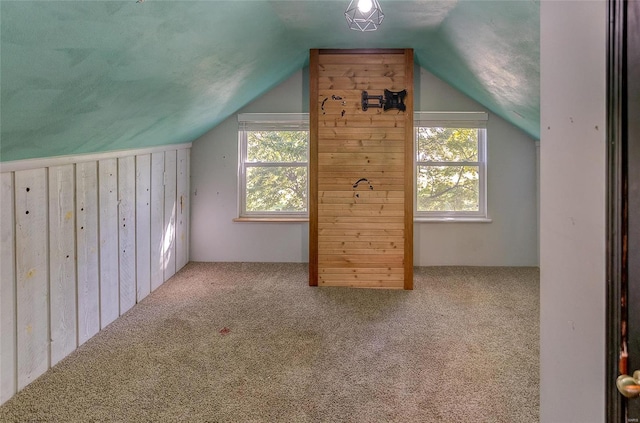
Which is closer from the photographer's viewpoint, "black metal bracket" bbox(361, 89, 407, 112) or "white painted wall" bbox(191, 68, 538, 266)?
"black metal bracket" bbox(361, 89, 407, 112)

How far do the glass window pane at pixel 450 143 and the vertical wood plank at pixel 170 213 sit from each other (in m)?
2.60

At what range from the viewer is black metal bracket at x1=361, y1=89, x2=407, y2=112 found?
404 cm

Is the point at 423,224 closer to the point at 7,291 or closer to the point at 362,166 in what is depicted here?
the point at 362,166

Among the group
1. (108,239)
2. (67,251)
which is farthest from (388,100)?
(67,251)

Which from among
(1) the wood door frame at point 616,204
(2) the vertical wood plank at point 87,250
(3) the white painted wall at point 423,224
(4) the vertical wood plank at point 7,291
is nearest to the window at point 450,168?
(3) the white painted wall at point 423,224

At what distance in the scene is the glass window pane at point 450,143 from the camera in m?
4.92

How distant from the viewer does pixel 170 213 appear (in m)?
4.40

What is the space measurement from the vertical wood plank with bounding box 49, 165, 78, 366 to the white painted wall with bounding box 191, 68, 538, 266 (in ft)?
7.76

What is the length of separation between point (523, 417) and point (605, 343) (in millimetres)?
1363

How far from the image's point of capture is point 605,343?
0.88 m

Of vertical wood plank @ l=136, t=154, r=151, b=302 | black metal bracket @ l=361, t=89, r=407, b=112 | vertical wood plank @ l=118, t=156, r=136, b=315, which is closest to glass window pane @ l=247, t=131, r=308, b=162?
black metal bracket @ l=361, t=89, r=407, b=112

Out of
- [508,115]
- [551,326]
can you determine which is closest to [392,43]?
[508,115]

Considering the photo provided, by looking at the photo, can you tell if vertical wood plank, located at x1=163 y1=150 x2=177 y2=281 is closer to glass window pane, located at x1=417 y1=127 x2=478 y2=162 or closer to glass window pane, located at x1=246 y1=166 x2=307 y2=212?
glass window pane, located at x1=246 y1=166 x2=307 y2=212

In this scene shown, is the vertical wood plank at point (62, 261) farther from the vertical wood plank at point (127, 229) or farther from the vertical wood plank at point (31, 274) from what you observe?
the vertical wood plank at point (127, 229)
